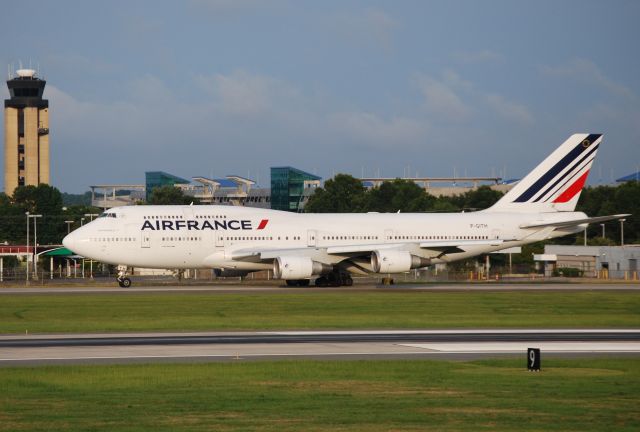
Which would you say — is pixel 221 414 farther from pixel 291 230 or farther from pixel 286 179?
pixel 286 179

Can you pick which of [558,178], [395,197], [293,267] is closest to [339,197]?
[395,197]

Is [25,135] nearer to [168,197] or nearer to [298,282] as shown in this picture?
[168,197]

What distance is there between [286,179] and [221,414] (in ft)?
500

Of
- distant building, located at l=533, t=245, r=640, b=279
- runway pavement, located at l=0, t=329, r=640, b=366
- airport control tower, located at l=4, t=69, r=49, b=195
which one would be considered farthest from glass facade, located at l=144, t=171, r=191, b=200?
runway pavement, located at l=0, t=329, r=640, b=366

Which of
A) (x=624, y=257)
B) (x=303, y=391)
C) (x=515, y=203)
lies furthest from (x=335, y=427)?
(x=624, y=257)

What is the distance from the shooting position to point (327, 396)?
2034 centimetres

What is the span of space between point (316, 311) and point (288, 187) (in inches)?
5034

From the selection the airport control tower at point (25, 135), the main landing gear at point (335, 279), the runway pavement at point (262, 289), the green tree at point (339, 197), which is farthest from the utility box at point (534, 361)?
the airport control tower at point (25, 135)

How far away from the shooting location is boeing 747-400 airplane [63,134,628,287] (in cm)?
5859

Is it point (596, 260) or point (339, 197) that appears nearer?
point (596, 260)

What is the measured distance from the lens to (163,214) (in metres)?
59.6

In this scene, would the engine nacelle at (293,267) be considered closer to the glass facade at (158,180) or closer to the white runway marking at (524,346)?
the white runway marking at (524,346)

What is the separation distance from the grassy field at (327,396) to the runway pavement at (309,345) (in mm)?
1789

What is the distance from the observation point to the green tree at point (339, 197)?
140 metres
